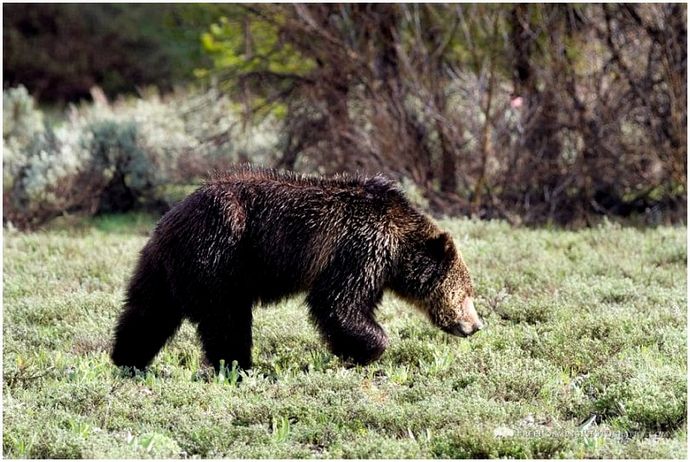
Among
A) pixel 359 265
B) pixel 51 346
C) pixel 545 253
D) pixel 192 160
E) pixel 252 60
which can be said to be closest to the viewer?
pixel 359 265

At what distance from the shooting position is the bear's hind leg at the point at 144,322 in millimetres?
7016

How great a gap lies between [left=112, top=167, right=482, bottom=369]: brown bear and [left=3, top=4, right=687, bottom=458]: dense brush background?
305 mm

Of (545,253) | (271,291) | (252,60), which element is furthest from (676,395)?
(252,60)

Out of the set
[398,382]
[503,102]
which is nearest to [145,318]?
[398,382]

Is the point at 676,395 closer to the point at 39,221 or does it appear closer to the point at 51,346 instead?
the point at 51,346

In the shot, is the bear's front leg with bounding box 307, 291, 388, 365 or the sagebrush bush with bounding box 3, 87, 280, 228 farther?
the sagebrush bush with bounding box 3, 87, 280, 228

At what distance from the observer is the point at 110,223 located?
13.2 m

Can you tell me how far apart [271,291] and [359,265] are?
0.63 m

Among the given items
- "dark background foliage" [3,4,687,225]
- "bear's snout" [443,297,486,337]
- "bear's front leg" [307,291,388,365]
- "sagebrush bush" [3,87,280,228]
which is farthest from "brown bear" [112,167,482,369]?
"sagebrush bush" [3,87,280,228]

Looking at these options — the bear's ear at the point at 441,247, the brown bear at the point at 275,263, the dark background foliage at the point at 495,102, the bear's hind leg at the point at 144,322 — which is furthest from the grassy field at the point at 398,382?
the dark background foliage at the point at 495,102

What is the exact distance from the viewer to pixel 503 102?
12.9 m

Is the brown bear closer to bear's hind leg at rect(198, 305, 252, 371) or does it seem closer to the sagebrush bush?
bear's hind leg at rect(198, 305, 252, 371)

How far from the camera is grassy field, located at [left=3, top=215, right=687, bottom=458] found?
5789mm

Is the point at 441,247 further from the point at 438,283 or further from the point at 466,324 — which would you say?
the point at 466,324
